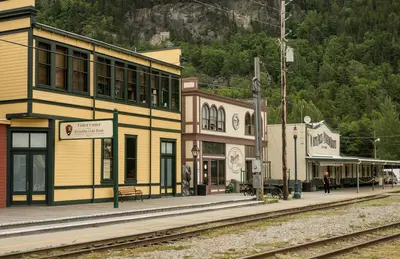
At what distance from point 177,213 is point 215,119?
56.6 feet

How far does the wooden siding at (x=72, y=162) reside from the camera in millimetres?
25141

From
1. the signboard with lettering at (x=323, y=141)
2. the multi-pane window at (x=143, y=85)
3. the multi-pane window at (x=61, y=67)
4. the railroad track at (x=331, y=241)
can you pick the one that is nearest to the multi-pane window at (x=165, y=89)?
the multi-pane window at (x=143, y=85)

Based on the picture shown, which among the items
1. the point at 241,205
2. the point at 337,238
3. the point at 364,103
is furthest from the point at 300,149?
the point at 364,103

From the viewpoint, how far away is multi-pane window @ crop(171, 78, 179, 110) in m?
34.2

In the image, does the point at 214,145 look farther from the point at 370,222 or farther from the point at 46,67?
the point at 370,222

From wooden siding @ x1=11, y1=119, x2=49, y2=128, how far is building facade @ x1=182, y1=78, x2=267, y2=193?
45.7 ft

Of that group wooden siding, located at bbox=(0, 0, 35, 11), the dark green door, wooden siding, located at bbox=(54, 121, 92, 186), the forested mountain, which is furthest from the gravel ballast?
the forested mountain

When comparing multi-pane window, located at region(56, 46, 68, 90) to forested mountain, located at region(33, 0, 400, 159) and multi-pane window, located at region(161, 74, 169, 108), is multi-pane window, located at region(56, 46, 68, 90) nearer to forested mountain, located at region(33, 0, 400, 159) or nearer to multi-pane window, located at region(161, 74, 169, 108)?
multi-pane window, located at region(161, 74, 169, 108)

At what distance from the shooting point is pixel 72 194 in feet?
84.4

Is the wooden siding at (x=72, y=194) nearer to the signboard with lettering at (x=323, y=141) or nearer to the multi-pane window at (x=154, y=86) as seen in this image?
the multi-pane window at (x=154, y=86)

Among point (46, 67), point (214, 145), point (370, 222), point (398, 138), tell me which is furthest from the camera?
point (398, 138)

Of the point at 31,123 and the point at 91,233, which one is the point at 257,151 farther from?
the point at 91,233

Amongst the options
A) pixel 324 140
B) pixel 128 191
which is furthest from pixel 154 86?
pixel 324 140

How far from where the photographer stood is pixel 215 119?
40.0m
